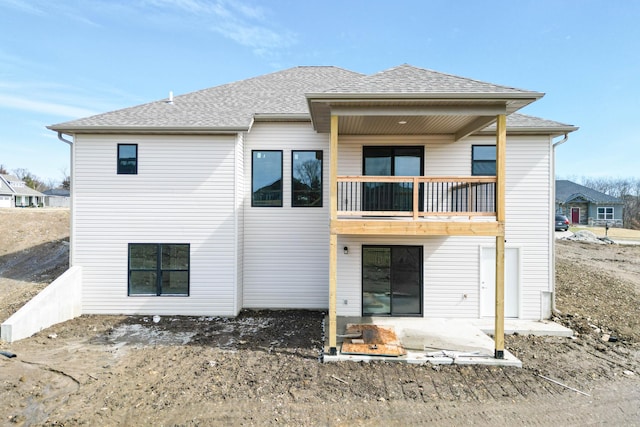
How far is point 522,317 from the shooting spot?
28.7 feet

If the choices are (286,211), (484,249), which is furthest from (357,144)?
(484,249)

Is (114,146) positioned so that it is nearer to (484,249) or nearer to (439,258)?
(439,258)

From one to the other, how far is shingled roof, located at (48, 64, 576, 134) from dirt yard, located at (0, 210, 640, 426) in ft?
17.1

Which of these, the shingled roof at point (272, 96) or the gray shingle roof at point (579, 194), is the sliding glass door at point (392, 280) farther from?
the gray shingle roof at point (579, 194)

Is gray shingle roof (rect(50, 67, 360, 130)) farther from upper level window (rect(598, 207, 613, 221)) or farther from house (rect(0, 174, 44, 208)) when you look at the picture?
house (rect(0, 174, 44, 208))

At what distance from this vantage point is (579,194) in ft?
127

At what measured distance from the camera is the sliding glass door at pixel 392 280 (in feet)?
28.7

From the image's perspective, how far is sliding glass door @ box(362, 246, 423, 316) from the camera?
876 cm

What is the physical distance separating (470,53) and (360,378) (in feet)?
48.1

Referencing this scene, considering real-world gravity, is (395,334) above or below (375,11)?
below

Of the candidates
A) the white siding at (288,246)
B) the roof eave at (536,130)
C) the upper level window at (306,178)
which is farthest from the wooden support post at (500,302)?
the upper level window at (306,178)

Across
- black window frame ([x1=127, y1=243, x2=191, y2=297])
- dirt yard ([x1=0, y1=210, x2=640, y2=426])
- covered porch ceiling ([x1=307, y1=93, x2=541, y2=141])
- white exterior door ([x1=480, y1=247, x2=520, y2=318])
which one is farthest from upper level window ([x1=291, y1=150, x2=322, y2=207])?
white exterior door ([x1=480, y1=247, x2=520, y2=318])

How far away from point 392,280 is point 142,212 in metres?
7.28

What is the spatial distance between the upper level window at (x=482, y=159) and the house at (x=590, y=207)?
39373 millimetres
